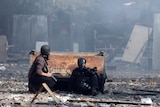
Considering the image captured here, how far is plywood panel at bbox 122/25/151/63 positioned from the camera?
22781 millimetres

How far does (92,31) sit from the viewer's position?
83.6 feet

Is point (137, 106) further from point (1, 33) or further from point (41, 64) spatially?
point (1, 33)

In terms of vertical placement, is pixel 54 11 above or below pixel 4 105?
above

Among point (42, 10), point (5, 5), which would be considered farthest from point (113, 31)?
point (5, 5)

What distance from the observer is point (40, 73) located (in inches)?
394

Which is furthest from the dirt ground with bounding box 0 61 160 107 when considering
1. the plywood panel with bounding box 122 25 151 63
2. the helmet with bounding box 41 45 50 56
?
the plywood panel with bounding box 122 25 151 63

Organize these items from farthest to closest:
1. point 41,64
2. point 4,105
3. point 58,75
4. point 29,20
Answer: point 29,20, point 58,75, point 41,64, point 4,105

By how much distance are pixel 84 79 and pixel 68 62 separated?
132 cm

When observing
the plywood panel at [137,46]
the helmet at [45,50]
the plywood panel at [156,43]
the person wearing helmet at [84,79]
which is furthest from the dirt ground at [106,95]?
the plywood panel at [137,46]

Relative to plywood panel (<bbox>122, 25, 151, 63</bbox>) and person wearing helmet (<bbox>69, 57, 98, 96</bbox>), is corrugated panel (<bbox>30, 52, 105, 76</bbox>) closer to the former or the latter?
person wearing helmet (<bbox>69, 57, 98, 96</bbox>)

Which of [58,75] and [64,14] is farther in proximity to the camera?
[64,14]

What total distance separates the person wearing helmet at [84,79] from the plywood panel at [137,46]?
12.4m

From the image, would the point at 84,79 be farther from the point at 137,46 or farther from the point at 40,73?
the point at 137,46

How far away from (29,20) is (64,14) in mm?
2008
